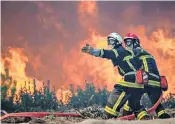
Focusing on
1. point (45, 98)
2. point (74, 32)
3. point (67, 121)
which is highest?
point (74, 32)

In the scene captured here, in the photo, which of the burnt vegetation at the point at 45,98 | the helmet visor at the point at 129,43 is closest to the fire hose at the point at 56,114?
the burnt vegetation at the point at 45,98

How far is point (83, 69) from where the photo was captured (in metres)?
9.80

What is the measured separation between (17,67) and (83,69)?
136 cm

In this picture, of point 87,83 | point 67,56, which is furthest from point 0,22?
point 87,83

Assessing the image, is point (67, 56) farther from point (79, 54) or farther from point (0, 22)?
point (0, 22)

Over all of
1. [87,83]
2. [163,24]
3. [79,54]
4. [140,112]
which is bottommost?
[140,112]

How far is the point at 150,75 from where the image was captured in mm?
9438

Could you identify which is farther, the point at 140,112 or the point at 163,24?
the point at 163,24

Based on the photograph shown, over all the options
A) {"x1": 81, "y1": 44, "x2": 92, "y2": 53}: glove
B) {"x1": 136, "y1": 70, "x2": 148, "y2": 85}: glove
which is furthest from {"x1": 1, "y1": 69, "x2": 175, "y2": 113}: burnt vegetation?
{"x1": 81, "y1": 44, "x2": 92, "y2": 53}: glove

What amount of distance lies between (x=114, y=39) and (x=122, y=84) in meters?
0.94

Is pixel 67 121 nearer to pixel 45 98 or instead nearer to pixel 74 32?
pixel 45 98

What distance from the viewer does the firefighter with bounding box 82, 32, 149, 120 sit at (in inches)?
361

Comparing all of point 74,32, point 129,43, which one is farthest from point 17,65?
point 129,43

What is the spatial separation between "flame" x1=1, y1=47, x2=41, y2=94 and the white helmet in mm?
1693
